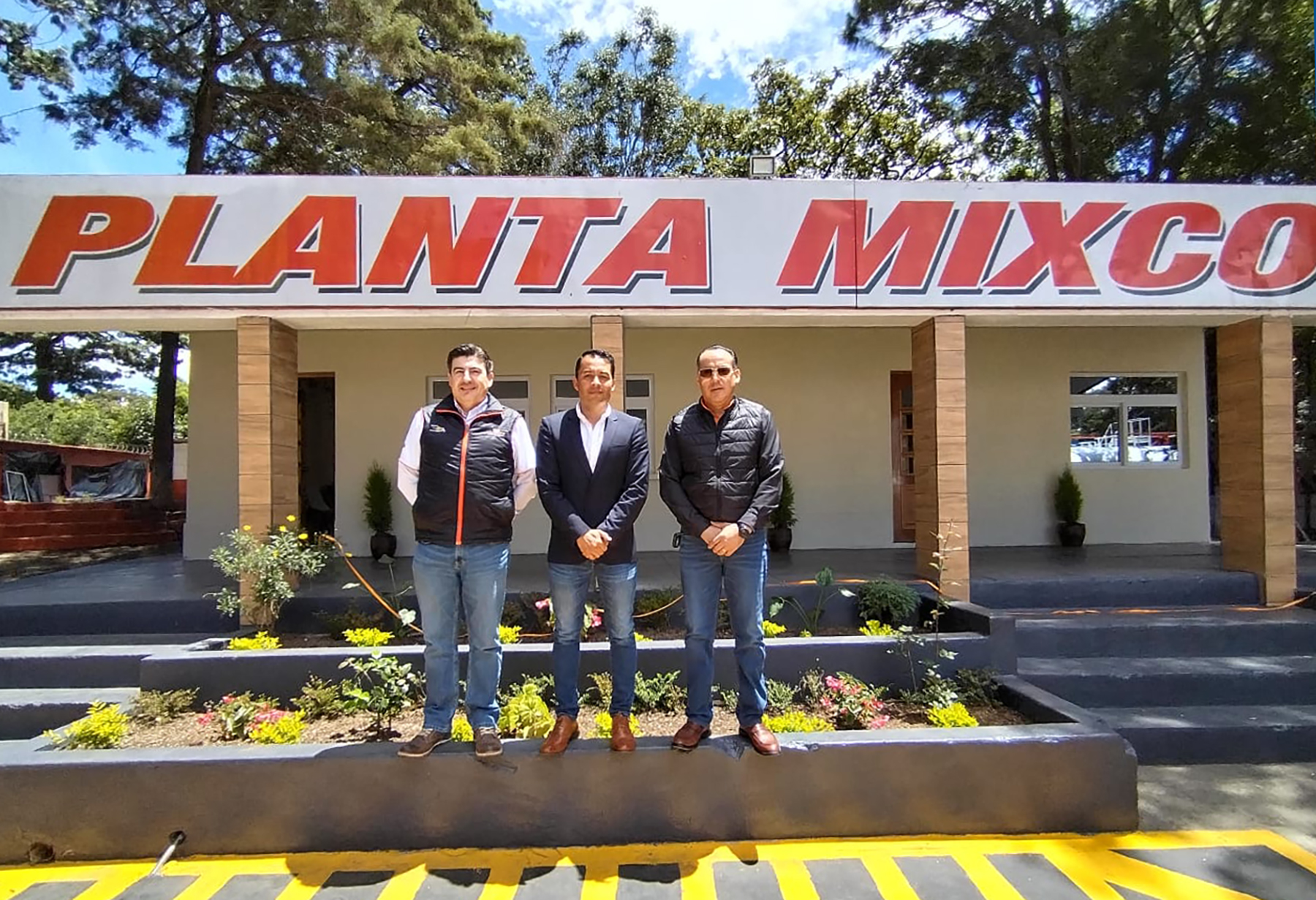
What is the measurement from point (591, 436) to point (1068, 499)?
7.72m

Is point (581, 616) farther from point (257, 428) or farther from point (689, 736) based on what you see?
point (257, 428)

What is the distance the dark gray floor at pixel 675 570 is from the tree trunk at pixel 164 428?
337 centimetres

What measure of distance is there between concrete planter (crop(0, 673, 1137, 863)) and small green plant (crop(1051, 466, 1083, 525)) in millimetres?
6176

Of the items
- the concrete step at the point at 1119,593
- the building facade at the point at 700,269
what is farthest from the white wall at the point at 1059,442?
the concrete step at the point at 1119,593

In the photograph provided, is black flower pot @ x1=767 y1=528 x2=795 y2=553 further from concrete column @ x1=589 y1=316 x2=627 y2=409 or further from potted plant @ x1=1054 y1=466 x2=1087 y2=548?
concrete column @ x1=589 y1=316 x2=627 y2=409

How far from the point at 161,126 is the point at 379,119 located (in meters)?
4.19

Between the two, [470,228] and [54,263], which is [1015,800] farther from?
[54,263]

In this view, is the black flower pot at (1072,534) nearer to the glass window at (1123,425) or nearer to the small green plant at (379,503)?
the glass window at (1123,425)

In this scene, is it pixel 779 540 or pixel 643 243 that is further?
pixel 779 540

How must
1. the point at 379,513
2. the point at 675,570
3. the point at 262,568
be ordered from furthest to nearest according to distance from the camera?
the point at 379,513 → the point at 675,570 → the point at 262,568

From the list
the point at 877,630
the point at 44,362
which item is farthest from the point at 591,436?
the point at 44,362

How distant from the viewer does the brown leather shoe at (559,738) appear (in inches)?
126

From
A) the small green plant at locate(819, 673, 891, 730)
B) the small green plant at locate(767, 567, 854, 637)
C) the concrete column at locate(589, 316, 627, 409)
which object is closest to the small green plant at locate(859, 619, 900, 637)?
the small green plant at locate(767, 567, 854, 637)

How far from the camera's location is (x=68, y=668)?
469 cm
